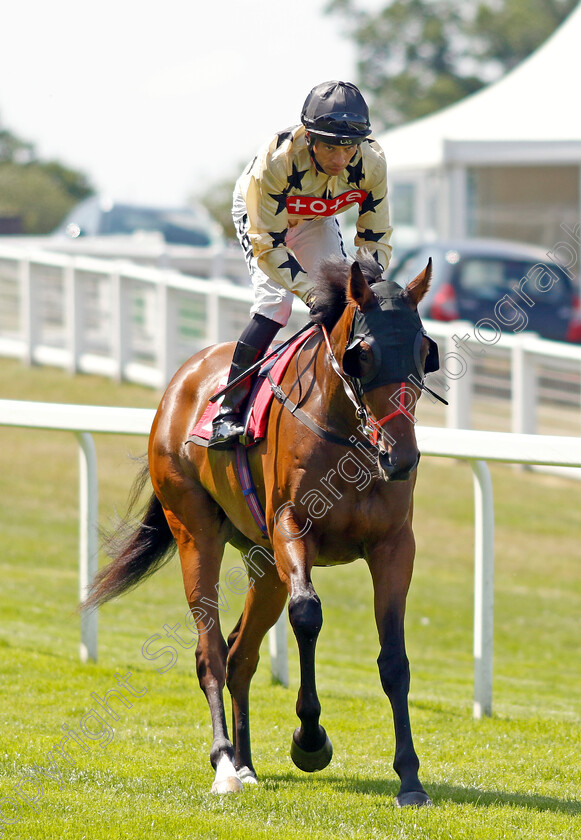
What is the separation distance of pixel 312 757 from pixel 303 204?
1.93 metres

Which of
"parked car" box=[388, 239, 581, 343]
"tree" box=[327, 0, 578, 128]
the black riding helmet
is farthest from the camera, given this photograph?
"tree" box=[327, 0, 578, 128]

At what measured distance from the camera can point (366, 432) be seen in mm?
3648

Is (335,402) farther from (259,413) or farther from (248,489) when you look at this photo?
(248,489)

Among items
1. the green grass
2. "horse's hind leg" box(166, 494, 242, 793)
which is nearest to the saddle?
"horse's hind leg" box(166, 494, 242, 793)

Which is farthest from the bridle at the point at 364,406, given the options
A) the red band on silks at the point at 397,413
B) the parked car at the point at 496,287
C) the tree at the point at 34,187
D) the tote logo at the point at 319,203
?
the tree at the point at 34,187

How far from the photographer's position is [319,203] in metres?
4.36

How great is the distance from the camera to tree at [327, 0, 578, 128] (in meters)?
49.4

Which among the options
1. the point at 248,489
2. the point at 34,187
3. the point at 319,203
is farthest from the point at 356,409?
the point at 34,187

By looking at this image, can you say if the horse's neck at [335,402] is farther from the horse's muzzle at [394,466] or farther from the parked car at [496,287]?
the parked car at [496,287]

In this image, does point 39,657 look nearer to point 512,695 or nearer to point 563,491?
point 512,695

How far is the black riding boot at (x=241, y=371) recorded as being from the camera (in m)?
4.38

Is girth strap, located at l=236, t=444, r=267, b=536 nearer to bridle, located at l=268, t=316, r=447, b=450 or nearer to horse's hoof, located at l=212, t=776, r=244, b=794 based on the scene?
bridle, located at l=268, t=316, r=447, b=450

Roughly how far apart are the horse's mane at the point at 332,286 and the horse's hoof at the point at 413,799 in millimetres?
1514

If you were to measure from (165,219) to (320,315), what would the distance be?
1712 centimetres
